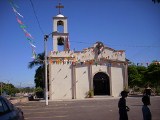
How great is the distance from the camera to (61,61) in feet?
135

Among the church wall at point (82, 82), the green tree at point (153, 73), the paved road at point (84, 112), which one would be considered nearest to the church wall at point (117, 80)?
the church wall at point (82, 82)

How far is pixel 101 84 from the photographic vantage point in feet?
144

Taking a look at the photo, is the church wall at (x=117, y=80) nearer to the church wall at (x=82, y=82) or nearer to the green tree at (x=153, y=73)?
the church wall at (x=82, y=82)

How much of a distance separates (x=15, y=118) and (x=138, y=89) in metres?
74.3

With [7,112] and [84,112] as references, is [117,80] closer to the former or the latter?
[84,112]

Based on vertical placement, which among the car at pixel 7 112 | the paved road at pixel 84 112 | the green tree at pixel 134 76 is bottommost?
the paved road at pixel 84 112

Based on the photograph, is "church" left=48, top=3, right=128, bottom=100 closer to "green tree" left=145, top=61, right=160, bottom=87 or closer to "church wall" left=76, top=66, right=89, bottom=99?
"church wall" left=76, top=66, right=89, bottom=99

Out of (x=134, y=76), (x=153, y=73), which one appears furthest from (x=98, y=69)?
(x=134, y=76)

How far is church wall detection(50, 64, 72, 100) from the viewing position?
133ft

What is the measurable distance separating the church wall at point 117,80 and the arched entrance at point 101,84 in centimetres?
105

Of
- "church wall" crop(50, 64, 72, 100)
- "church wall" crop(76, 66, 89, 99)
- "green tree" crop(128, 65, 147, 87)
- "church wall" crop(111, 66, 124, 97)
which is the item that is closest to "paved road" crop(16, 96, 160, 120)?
"church wall" crop(50, 64, 72, 100)

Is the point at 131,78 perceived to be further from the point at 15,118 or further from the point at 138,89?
the point at 15,118

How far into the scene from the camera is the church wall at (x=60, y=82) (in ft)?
133

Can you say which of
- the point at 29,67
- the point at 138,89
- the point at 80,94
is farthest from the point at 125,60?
the point at 138,89
